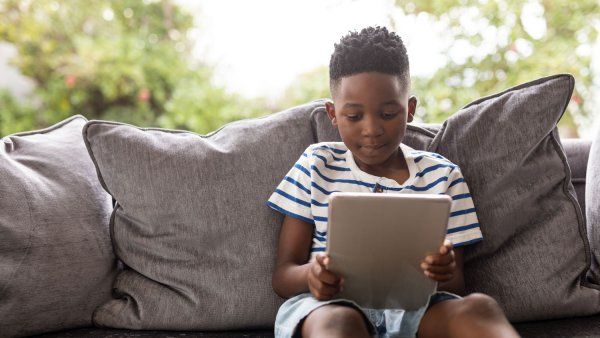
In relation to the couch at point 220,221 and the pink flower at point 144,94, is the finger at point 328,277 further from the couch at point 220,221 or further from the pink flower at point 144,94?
the pink flower at point 144,94

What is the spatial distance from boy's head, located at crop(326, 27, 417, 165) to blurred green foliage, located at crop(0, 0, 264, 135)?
2.04m

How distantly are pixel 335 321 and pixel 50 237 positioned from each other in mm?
721

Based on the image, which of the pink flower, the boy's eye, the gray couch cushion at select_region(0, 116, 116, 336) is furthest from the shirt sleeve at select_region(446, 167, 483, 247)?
the pink flower

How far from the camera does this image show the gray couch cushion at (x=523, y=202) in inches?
63.0

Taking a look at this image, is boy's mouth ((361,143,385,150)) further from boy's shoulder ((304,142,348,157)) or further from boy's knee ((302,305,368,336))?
boy's knee ((302,305,368,336))

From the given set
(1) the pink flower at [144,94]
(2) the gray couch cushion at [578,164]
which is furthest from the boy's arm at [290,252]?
(1) the pink flower at [144,94]

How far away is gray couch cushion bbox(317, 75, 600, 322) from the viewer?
1.60 metres

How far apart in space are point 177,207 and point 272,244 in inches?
10.2

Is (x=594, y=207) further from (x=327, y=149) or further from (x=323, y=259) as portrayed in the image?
(x=323, y=259)

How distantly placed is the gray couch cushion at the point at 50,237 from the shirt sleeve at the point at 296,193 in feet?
1.51

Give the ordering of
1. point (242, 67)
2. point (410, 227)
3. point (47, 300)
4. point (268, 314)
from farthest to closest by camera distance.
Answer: point (242, 67) < point (268, 314) < point (47, 300) < point (410, 227)

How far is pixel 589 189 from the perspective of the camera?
1.70 metres

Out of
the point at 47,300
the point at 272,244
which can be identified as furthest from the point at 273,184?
the point at 47,300

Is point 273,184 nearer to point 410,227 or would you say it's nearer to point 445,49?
point 410,227
